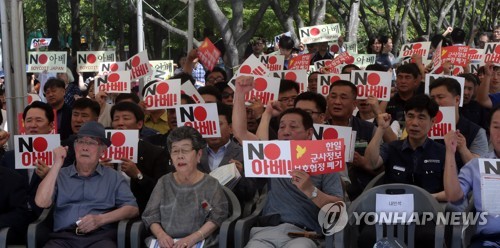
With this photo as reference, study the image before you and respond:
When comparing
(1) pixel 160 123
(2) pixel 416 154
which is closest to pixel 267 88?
(1) pixel 160 123

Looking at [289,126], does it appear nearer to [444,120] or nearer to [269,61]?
[444,120]

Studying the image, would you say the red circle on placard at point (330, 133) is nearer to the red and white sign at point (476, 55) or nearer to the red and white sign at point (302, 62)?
the red and white sign at point (302, 62)

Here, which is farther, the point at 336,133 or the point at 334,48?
the point at 334,48

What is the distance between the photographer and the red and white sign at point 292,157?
Answer: 5.93 m

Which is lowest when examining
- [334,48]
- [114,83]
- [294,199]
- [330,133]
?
[294,199]

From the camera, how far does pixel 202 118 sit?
7.44 metres

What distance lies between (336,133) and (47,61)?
744 cm

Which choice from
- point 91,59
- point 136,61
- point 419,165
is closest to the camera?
point 419,165

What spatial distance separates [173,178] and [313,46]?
10782 millimetres

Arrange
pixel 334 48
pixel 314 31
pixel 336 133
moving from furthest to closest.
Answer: pixel 334 48, pixel 314 31, pixel 336 133

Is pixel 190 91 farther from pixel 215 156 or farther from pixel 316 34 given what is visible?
pixel 316 34

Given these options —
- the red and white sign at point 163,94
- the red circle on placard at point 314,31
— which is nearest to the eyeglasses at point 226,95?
the red and white sign at point 163,94

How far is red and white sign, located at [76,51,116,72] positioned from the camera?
1387 centimetres

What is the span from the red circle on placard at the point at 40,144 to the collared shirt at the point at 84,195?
1.52 feet
